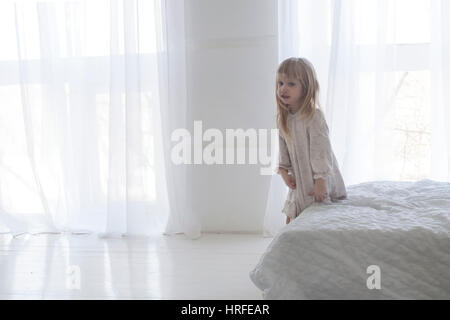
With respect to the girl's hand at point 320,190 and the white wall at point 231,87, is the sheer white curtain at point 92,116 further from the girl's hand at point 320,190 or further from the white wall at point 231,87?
the girl's hand at point 320,190

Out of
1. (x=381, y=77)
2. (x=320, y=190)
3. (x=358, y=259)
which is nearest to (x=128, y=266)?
(x=320, y=190)

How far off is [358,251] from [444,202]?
21.7 inches

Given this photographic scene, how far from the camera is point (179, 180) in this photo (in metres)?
→ 2.94

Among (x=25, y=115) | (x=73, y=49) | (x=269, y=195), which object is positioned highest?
(x=73, y=49)

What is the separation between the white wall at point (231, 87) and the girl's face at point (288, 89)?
986 millimetres

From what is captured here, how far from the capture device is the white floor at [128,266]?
1.95 metres

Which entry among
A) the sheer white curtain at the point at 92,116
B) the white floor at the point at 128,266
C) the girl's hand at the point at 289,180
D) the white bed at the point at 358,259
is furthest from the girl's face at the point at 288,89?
the sheer white curtain at the point at 92,116

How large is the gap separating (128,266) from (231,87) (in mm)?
1271

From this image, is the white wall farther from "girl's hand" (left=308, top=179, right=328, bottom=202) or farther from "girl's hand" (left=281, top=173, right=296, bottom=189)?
"girl's hand" (left=308, top=179, right=328, bottom=202)

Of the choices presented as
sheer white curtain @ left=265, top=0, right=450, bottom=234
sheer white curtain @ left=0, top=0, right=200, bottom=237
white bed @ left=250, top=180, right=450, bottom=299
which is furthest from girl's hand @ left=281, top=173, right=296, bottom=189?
sheer white curtain @ left=0, top=0, right=200, bottom=237

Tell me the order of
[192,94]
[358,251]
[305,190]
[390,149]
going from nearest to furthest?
[358,251] → [305,190] → [390,149] → [192,94]

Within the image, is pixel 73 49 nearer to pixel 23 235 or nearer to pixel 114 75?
→ pixel 114 75

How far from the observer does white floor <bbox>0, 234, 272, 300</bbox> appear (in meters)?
1.95
